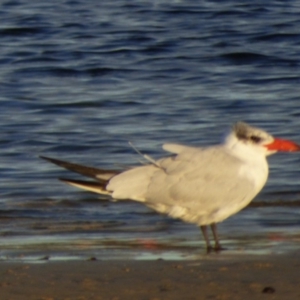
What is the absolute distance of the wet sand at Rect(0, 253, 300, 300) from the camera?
5340 mm

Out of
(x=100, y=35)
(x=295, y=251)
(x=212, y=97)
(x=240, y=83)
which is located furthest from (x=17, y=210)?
(x=100, y=35)

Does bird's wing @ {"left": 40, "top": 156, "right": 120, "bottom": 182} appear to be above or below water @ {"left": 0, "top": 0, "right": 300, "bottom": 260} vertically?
above

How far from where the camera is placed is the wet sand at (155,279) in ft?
17.5

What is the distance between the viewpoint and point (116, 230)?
26.6 feet

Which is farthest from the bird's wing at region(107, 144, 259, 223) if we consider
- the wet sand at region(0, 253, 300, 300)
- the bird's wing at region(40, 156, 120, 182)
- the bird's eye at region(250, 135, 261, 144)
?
the wet sand at region(0, 253, 300, 300)

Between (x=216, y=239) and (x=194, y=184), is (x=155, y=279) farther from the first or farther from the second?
(x=194, y=184)

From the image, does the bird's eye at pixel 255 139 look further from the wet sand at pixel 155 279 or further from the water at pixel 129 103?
the wet sand at pixel 155 279

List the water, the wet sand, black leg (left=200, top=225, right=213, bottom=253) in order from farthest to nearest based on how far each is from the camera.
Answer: the water → black leg (left=200, top=225, right=213, bottom=253) → the wet sand

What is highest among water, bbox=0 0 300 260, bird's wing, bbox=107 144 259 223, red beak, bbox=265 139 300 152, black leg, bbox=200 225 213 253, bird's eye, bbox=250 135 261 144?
bird's eye, bbox=250 135 261 144

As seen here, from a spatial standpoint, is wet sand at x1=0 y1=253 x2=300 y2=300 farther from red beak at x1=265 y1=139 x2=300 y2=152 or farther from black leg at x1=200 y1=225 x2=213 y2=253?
red beak at x1=265 y1=139 x2=300 y2=152

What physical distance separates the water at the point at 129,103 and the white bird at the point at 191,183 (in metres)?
0.25

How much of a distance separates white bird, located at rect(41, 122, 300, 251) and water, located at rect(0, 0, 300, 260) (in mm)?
254

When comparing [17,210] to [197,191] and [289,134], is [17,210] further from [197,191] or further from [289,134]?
[289,134]

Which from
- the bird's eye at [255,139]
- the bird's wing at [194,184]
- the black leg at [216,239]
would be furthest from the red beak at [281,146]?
the black leg at [216,239]
